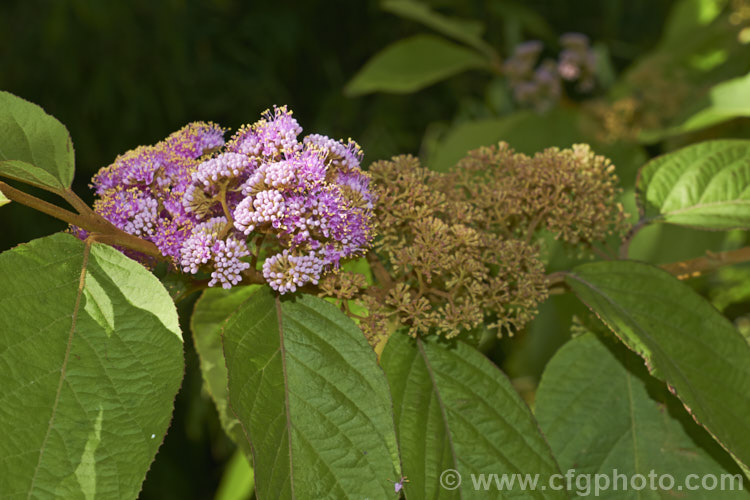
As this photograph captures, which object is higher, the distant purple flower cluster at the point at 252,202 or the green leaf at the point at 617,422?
the distant purple flower cluster at the point at 252,202

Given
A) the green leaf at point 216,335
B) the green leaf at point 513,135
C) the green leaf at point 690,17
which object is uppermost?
the green leaf at point 690,17

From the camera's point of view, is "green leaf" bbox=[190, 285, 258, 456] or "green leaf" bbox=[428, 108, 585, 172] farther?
"green leaf" bbox=[428, 108, 585, 172]

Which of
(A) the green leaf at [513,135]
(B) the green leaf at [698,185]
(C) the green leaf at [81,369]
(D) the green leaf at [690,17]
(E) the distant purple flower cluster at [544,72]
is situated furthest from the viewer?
(E) the distant purple flower cluster at [544,72]

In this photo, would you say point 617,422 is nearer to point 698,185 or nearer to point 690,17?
point 698,185

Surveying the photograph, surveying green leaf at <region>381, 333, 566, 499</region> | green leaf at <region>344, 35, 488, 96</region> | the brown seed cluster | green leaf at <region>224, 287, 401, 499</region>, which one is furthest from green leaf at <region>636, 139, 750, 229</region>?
green leaf at <region>344, 35, 488, 96</region>

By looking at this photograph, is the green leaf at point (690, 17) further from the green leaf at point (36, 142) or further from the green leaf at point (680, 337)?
the green leaf at point (36, 142)

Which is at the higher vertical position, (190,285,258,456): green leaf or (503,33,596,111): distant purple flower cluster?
(503,33,596,111): distant purple flower cluster

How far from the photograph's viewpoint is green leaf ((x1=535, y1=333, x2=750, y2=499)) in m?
0.75

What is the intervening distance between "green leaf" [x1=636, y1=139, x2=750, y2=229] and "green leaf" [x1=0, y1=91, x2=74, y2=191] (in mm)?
755

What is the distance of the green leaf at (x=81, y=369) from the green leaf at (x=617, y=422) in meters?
0.46

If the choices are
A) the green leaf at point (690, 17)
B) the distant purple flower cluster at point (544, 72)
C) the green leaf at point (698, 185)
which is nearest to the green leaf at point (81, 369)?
the green leaf at point (698, 185)

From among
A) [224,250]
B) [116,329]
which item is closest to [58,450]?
[116,329]

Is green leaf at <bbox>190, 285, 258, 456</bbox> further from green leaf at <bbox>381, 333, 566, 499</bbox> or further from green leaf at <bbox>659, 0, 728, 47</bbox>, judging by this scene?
green leaf at <bbox>659, 0, 728, 47</bbox>

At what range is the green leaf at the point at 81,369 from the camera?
0.50m
